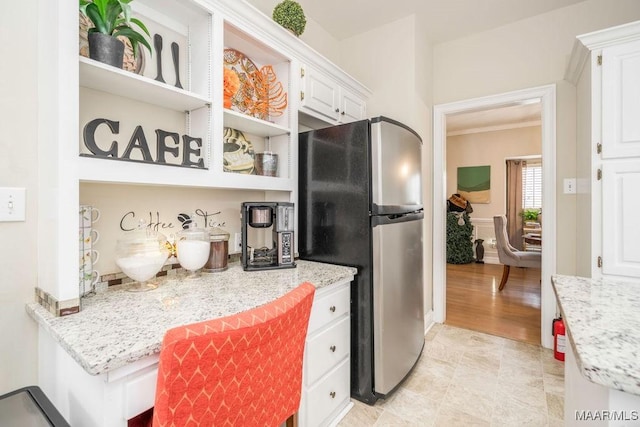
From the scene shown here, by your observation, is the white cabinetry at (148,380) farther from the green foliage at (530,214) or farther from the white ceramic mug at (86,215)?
the green foliage at (530,214)

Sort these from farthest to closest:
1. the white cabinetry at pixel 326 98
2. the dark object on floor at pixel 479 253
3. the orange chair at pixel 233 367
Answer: the dark object on floor at pixel 479 253
the white cabinetry at pixel 326 98
the orange chair at pixel 233 367

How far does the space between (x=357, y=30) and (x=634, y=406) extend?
9.92ft

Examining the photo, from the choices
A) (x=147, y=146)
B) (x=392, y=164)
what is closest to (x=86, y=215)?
(x=147, y=146)

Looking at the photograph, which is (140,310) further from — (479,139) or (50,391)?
(479,139)

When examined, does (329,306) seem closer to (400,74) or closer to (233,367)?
(233,367)

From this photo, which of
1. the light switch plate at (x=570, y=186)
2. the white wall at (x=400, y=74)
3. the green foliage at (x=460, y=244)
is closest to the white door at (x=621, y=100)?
the light switch plate at (x=570, y=186)

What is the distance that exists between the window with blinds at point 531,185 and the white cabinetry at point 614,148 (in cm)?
438

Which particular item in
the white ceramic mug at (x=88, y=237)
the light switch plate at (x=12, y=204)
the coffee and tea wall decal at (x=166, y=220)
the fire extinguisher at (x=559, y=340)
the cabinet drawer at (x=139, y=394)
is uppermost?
the light switch plate at (x=12, y=204)

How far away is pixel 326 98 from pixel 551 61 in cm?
196

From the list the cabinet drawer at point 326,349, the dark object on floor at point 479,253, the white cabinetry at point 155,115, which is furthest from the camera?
the dark object on floor at point 479,253

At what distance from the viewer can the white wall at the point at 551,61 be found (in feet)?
7.74

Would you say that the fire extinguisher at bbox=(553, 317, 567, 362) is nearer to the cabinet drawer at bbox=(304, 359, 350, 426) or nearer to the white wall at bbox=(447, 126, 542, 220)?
the cabinet drawer at bbox=(304, 359, 350, 426)

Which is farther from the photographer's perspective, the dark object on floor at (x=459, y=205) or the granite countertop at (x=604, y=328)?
the dark object on floor at (x=459, y=205)

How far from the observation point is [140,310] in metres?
1.03
